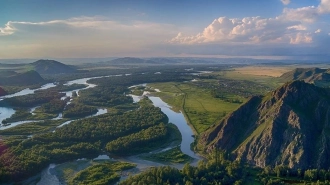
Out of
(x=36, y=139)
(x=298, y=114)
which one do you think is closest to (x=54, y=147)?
(x=36, y=139)

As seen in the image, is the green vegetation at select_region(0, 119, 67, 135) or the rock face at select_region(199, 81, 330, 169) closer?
the rock face at select_region(199, 81, 330, 169)

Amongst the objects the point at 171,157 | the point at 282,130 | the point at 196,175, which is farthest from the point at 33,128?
the point at 282,130

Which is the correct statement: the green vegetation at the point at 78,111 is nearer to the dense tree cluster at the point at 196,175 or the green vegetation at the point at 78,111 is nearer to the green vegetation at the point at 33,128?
the green vegetation at the point at 33,128

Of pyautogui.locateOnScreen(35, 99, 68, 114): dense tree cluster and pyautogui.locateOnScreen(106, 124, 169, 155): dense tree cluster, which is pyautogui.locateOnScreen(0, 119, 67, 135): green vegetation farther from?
pyautogui.locateOnScreen(106, 124, 169, 155): dense tree cluster

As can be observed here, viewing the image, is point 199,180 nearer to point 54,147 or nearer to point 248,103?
point 248,103

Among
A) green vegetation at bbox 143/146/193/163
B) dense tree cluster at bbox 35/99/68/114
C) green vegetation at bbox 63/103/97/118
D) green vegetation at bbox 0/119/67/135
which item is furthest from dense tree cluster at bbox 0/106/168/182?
dense tree cluster at bbox 35/99/68/114

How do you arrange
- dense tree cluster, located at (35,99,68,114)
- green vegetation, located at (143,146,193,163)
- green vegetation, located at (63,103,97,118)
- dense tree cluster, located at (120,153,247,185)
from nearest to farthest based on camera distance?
dense tree cluster, located at (120,153,247,185) < green vegetation, located at (143,146,193,163) < green vegetation, located at (63,103,97,118) < dense tree cluster, located at (35,99,68,114)

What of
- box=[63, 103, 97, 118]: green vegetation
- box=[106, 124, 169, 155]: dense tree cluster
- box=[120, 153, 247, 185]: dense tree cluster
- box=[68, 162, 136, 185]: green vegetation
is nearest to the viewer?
box=[120, 153, 247, 185]: dense tree cluster
